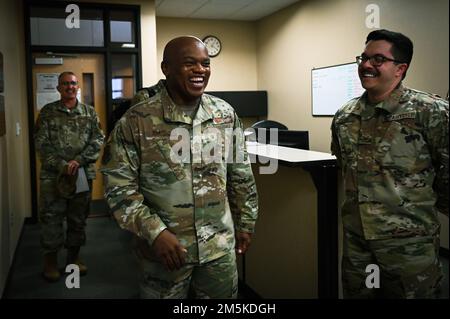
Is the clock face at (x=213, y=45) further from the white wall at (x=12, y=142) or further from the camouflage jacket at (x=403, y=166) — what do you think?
the camouflage jacket at (x=403, y=166)

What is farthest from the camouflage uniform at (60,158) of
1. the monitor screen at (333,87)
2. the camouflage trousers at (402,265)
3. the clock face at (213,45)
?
the clock face at (213,45)

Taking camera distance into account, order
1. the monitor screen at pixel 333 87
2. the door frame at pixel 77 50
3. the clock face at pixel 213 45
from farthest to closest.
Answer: the clock face at pixel 213 45 < the door frame at pixel 77 50 < the monitor screen at pixel 333 87

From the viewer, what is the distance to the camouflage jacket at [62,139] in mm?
2812

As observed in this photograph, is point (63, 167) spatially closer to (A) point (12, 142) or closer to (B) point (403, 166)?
(A) point (12, 142)

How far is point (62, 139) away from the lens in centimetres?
283

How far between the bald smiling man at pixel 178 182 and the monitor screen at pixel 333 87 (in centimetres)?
297

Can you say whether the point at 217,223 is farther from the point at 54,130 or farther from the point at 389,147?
the point at 54,130

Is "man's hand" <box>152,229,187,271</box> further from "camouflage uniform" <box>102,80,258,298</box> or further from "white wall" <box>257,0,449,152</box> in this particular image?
"white wall" <box>257,0,449,152</box>

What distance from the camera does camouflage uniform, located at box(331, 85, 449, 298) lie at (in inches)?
49.9

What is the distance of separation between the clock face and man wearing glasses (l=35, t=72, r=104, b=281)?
3.05 meters

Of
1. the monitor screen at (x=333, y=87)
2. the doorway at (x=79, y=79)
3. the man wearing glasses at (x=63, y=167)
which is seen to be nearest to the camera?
the man wearing glasses at (x=63, y=167)

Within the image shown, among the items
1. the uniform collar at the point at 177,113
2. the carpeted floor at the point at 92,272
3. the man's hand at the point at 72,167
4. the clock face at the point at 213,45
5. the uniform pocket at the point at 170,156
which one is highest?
the clock face at the point at 213,45

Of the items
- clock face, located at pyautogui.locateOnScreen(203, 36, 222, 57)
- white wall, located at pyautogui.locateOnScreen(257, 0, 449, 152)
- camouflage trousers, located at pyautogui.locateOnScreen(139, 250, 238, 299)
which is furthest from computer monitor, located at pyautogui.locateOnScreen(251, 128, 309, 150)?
clock face, located at pyautogui.locateOnScreen(203, 36, 222, 57)
